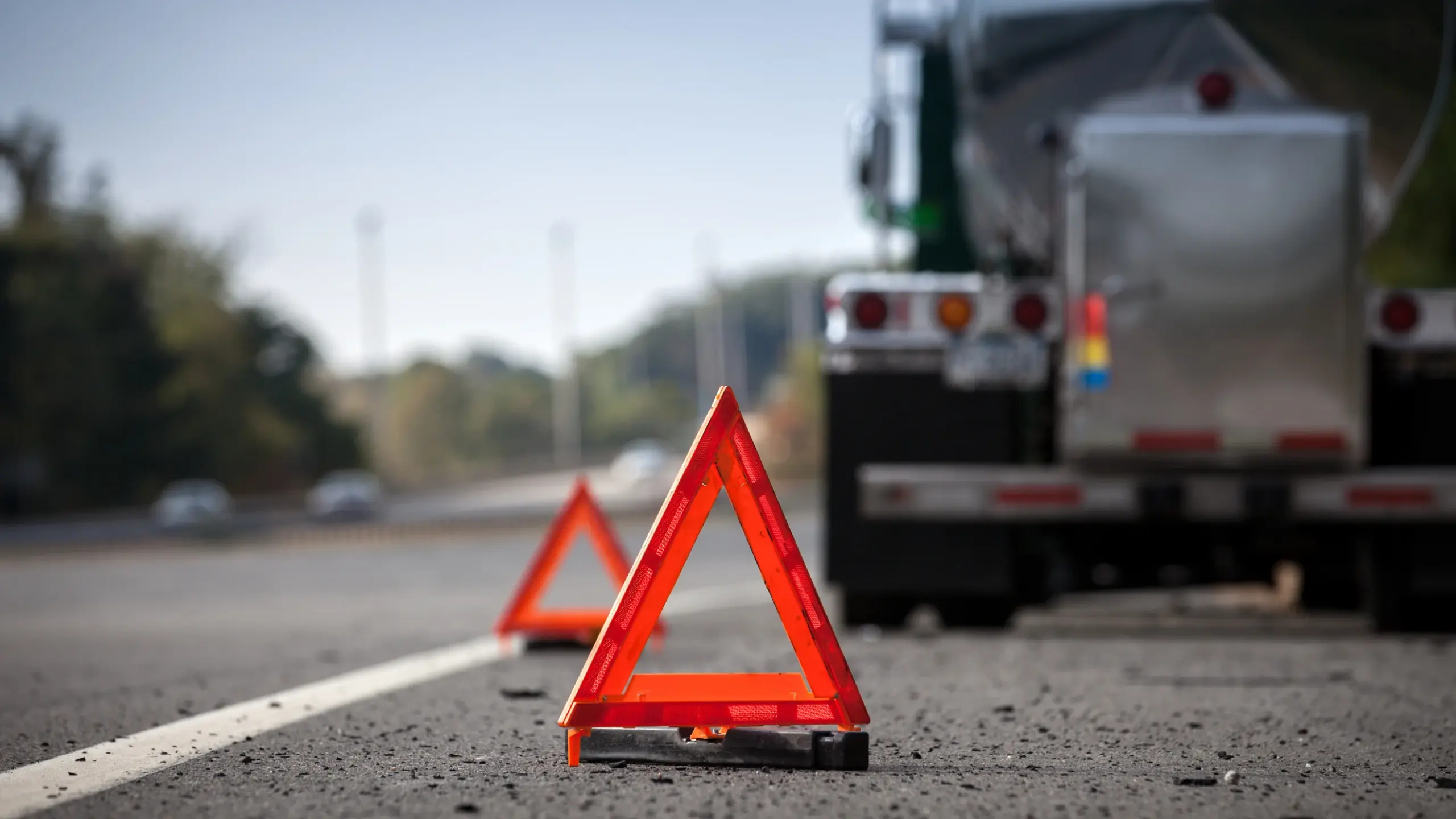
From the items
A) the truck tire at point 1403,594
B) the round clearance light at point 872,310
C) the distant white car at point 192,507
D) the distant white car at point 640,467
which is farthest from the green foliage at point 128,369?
the truck tire at point 1403,594

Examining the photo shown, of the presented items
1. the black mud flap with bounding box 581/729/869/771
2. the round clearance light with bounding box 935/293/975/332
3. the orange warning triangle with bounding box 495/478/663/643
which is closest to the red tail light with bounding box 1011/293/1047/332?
the round clearance light with bounding box 935/293/975/332

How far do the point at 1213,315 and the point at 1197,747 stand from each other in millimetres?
3190

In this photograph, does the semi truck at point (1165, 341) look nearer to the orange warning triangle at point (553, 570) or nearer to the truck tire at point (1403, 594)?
the truck tire at point (1403, 594)

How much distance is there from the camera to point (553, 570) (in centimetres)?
911

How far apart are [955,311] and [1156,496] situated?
126 cm

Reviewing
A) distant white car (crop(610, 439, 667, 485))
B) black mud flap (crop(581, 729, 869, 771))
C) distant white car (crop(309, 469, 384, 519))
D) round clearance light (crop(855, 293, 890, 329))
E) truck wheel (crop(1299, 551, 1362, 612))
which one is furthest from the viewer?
distant white car (crop(610, 439, 667, 485))

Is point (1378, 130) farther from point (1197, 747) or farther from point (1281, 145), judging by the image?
point (1197, 747)

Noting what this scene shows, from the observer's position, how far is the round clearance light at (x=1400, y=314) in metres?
8.45

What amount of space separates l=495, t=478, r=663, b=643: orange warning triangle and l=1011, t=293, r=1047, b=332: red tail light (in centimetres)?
218

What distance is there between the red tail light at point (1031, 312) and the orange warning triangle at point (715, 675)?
3.70 meters

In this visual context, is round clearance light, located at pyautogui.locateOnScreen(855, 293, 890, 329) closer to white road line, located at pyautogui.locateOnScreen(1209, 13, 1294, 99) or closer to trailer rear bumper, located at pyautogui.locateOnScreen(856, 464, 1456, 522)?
trailer rear bumper, located at pyautogui.locateOnScreen(856, 464, 1456, 522)

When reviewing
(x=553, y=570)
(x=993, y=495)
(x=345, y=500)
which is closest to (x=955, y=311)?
(x=993, y=495)

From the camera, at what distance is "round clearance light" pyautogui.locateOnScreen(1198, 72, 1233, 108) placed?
8.49 metres

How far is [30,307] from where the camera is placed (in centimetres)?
5572
